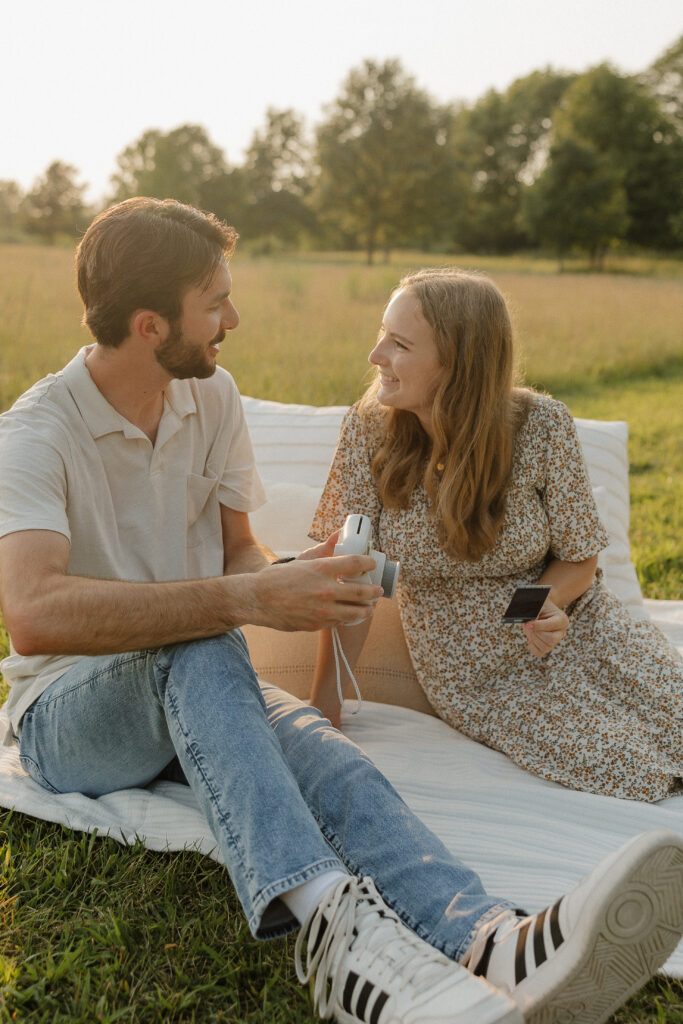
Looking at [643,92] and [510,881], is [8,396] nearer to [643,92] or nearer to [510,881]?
[510,881]

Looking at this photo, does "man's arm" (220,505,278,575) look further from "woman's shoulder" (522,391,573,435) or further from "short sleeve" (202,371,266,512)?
"woman's shoulder" (522,391,573,435)

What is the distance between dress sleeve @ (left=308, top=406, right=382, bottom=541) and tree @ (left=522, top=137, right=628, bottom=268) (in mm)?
35385

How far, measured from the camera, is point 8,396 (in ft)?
22.7

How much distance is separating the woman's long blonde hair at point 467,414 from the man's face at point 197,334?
0.53m

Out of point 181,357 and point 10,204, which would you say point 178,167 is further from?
point 181,357

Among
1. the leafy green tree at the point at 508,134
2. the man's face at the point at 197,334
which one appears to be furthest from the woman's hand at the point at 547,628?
the leafy green tree at the point at 508,134

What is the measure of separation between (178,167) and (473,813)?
141ft

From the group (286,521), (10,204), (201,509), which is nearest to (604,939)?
(201,509)

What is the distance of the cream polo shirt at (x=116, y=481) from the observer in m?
1.94

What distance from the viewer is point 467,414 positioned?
2324 millimetres

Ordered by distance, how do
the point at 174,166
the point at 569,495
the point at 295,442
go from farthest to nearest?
1. the point at 174,166
2. the point at 295,442
3. the point at 569,495

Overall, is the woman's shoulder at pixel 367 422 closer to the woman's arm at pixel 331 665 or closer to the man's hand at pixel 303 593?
the woman's arm at pixel 331 665

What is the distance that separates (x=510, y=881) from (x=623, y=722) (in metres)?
0.58

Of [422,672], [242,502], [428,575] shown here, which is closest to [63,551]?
[242,502]
